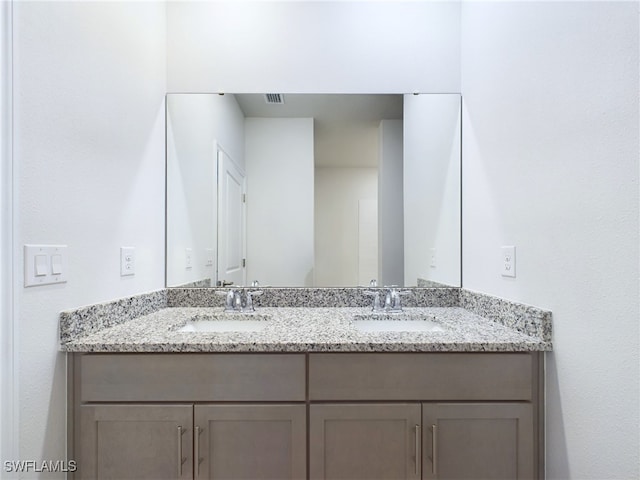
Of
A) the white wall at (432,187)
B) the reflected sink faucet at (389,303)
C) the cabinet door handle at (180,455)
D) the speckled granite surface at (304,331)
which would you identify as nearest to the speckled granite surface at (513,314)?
the speckled granite surface at (304,331)

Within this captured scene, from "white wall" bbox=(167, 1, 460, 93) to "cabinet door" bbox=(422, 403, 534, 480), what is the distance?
1420 millimetres

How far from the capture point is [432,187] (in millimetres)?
1787

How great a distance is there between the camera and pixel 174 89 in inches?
69.5

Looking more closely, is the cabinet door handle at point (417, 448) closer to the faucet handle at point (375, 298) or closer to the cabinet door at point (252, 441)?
the cabinet door at point (252, 441)

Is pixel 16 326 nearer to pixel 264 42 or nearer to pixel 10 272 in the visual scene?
pixel 10 272

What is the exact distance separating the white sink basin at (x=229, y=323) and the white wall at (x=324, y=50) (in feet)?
3.55

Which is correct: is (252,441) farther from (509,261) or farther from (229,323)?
(509,261)

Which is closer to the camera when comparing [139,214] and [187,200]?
[139,214]

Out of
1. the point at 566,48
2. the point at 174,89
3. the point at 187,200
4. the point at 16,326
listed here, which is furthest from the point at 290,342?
the point at 174,89

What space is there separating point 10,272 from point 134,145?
746 millimetres

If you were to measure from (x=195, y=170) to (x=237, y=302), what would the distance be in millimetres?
696

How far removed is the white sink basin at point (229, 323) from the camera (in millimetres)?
1554

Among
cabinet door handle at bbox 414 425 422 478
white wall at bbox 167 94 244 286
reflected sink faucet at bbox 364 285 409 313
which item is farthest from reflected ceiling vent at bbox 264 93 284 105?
cabinet door handle at bbox 414 425 422 478

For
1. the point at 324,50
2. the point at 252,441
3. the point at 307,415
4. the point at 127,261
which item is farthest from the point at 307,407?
the point at 324,50
